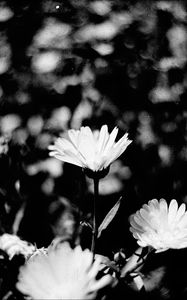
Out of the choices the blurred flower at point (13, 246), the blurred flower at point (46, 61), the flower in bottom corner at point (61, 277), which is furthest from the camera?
the blurred flower at point (46, 61)

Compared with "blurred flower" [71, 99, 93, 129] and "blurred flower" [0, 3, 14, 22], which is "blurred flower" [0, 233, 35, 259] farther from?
"blurred flower" [0, 3, 14, 22]

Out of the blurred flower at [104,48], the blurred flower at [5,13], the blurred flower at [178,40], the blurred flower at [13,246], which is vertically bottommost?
the blurred flower at [13,246]

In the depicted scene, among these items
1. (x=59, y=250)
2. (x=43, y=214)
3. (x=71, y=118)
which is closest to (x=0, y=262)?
(x=59, y=250)

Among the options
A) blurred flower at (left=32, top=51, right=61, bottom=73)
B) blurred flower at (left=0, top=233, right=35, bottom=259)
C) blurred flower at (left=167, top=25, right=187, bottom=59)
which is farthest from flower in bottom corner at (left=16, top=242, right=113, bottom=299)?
blurred flower at (left=167, top=25, right=187, bottom=59)

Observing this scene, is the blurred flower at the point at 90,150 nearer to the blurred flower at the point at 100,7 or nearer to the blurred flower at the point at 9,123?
the blurred flower at the point at 9,123

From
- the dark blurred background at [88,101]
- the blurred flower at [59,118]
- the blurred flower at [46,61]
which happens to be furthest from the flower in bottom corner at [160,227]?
the blurred flower at [46,61]

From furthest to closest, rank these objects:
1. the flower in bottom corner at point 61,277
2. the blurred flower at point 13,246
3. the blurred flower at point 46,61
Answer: the blurred flower at point 46,61, the blurred flower at point 13,246, the flower in bottom corner at point 61,277
